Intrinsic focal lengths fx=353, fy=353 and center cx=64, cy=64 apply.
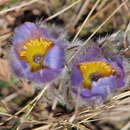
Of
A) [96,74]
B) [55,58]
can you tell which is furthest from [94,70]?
[55,58]

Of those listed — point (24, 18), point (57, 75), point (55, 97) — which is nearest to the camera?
point (57, 75)

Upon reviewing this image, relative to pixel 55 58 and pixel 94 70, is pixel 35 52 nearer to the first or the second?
pixel 55 58

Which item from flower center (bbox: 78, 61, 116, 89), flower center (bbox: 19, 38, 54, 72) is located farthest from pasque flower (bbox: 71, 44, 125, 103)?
flower center (bbox: 19, 38, 54, 72)

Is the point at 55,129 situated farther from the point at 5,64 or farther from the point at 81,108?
the point at 5,64

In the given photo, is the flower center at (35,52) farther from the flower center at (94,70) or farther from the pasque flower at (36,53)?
the flower center at (94,70)

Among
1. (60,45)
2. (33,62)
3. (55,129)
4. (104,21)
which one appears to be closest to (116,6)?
(104,21)

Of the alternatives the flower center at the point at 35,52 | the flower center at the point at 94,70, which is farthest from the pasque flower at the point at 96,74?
the flower center at the point at 35,52
